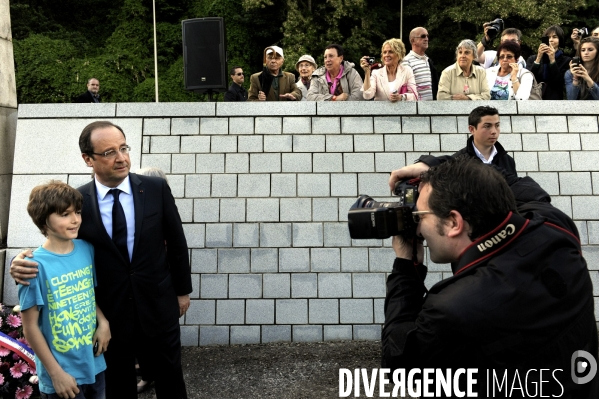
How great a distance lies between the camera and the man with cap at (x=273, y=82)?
25.9 feet

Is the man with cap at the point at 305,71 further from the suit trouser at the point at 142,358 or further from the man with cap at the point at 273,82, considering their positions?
the suit trouser at the point at 142,358

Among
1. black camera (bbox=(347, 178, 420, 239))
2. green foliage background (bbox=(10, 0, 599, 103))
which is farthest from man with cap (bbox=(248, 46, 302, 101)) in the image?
green foliage background (bbox=(10, 0, 599, 103))

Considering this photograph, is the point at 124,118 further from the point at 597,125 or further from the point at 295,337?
the point at 597,125

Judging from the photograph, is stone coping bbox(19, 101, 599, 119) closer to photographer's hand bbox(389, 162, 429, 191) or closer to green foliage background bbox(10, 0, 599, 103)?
photographer's hand bbox(389, 162, 429, 191)

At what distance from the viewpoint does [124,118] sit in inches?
260

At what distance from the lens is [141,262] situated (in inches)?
139

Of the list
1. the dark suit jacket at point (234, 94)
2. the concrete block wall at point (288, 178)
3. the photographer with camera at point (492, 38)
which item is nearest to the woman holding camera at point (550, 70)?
the photographer with camera at point (492, 38)

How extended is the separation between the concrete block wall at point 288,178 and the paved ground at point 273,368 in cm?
19

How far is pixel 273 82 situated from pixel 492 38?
11.1 feet

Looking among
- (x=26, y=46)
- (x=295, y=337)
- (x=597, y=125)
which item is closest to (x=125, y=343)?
(x=295, y=337)

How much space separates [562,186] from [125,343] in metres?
5.10

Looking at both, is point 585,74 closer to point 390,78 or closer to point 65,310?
point 390,78

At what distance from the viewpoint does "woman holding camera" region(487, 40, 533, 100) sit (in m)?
7.24

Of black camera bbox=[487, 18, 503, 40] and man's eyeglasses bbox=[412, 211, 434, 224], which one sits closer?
man's eyeglasses bbox=[412, 211, 434, 224]
